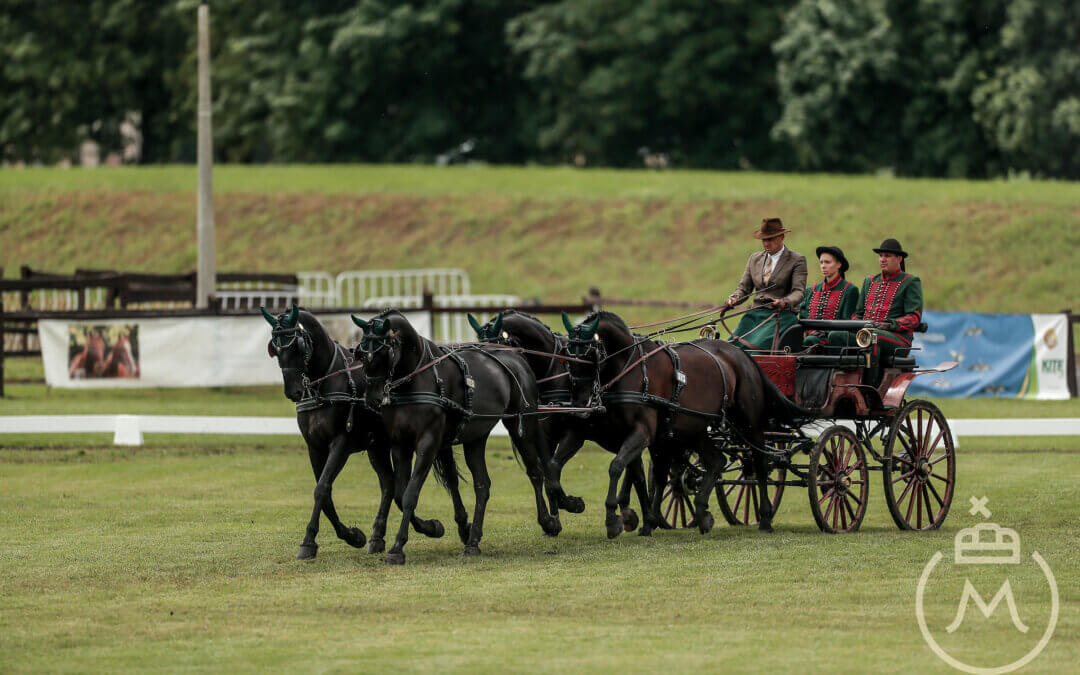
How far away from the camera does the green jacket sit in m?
13.5

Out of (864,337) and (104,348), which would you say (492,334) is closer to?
(864,337)

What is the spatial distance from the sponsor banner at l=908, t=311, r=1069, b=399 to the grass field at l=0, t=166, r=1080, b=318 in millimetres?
9086

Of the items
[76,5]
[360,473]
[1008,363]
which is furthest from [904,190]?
[76,5]

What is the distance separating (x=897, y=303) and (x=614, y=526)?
123 inches

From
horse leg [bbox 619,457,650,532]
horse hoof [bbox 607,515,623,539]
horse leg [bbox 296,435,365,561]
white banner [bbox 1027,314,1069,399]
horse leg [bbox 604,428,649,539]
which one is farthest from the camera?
white banner [bbox 1027,314,1069,399]

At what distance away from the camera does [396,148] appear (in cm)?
5616

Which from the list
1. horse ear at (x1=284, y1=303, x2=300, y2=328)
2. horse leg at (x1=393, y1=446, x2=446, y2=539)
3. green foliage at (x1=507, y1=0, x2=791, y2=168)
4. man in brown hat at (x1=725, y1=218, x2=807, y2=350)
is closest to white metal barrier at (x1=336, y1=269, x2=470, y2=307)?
green foliage at (x1=507, y1=0, x2=791, y2=168)

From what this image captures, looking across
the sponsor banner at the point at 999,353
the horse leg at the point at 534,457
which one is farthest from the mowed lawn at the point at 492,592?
the sponsor banner at the point at 999,353

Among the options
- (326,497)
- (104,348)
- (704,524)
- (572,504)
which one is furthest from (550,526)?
(104,348)

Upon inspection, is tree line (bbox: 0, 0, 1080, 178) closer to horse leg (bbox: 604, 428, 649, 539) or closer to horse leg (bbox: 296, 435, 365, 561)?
horse leg (bbox: 604, 428, 649, 539)

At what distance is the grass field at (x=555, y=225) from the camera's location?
36250 mm

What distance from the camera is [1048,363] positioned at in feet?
79.7

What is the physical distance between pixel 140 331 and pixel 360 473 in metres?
6.85

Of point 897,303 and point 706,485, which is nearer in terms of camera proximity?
point 706,485
